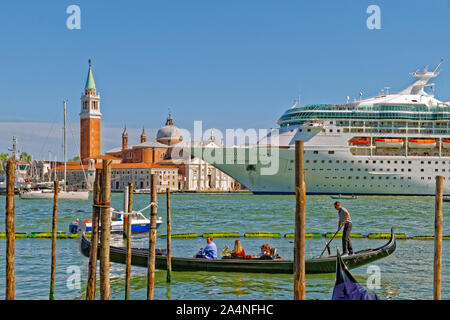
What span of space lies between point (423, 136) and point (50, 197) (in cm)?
3873

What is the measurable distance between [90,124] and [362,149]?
66326 millimetres

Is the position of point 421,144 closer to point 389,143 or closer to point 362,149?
point 389,143

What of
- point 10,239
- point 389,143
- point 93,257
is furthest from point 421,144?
point 10,239

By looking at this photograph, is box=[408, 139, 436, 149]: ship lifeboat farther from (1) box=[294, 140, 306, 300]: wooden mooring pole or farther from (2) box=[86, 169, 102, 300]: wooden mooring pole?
(1) box=[294, 140, 306, 300]: wooden mooring pole

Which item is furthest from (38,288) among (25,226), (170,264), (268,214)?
(268,214)

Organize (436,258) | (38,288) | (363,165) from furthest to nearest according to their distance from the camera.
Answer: (363,165) < (38,288) < (436,258)

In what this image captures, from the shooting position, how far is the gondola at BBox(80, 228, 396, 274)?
1269 cm

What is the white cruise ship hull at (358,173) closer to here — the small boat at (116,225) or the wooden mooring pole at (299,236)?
the small boat at (116,225)

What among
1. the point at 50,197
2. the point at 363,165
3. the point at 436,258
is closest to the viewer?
the point at 436,258

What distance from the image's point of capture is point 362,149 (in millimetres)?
49781

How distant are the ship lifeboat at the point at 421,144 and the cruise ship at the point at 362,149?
78mm

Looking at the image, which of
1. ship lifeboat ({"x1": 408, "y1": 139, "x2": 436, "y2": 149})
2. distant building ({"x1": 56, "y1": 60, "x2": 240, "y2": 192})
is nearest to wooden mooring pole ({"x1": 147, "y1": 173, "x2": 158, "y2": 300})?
ship lifeboat ({"x1": 408, "y1": 139, "x2": 436, "y2": 149})
